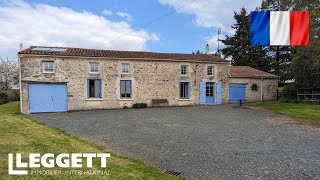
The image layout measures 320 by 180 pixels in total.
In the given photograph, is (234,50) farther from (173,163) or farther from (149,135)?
(173,163)

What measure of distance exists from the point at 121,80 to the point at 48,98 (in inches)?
232

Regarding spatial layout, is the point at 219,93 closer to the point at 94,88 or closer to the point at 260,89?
the point at 260,89

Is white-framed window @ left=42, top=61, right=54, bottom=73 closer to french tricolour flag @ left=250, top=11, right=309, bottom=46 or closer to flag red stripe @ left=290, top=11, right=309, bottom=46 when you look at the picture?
french tricolour flag @ left=250, top=11, right=309, bottom=46

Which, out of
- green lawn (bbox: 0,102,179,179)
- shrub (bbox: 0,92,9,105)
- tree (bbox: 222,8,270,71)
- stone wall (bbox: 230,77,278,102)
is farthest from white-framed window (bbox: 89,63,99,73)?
tree (bbox: 222,8,270,71)

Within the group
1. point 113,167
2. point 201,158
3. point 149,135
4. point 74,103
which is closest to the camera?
point 113,167

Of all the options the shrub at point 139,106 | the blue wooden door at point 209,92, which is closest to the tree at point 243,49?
the blue wooden door at point 209,92

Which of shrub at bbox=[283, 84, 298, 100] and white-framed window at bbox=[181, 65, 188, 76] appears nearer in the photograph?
white-framed window at bbox=[181, 65, 188, 76]

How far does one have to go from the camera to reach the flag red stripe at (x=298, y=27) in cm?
838

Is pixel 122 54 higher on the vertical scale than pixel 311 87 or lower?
higher

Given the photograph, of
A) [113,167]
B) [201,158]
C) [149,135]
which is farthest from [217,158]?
[149,135]

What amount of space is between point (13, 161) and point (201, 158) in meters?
4.39

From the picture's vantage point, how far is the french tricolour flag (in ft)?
27.5

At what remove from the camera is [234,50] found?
4253 cm

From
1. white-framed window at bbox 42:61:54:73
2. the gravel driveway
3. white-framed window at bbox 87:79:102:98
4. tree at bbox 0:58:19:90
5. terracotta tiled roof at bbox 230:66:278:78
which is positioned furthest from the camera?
tree at bbox 0:58:19:90
